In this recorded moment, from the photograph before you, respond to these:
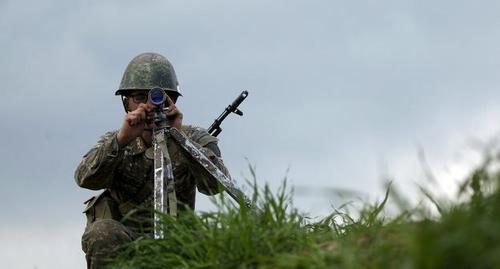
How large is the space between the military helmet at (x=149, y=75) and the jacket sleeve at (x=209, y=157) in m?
0.71

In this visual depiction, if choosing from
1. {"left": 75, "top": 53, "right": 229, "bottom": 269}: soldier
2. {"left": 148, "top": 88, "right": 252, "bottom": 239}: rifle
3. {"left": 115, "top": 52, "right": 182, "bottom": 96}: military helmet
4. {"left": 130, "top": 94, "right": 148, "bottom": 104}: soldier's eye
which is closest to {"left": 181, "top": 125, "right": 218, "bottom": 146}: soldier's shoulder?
{"left": 75, "top": 53, "right": 229, "bottom": 269}: soldier

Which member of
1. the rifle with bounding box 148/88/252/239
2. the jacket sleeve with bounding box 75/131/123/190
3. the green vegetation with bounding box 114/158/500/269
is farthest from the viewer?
the jacket sleeve with bounding box 75/131/123/190

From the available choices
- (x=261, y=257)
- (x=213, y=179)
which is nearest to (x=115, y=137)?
(x=213, y=179)

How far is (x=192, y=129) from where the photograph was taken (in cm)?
917

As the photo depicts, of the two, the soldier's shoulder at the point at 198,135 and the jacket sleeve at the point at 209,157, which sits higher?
the soldier's shoulder at the point at 198,135

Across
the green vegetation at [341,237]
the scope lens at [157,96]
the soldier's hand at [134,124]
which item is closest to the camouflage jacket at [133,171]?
the soldier's hand at [134,124]

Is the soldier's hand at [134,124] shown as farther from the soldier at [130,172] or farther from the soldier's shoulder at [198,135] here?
the soldier's shoulder at [198,135]

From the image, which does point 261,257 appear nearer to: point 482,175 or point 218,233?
point 218,233

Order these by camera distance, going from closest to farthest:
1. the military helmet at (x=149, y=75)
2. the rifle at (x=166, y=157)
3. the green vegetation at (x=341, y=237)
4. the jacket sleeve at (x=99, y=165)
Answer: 1. the green vegetation at (x=341, y=237)
2. the rifle at (x=166, y=157)
3. the jacket sleeve at (x=99, y=165)
4. the military helmet at (x=149, y=75)

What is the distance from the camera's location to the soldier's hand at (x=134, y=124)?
7773mm

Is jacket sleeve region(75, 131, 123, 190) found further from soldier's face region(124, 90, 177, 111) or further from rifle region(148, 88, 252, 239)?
soldier's face region(124, 90, 177, 111)

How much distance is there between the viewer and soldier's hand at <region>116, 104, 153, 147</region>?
25.5 ft

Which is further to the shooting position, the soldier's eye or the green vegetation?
the soldier's eye

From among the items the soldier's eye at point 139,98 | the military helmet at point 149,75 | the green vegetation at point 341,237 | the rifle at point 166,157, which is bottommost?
the green vegetation at point 341,237
